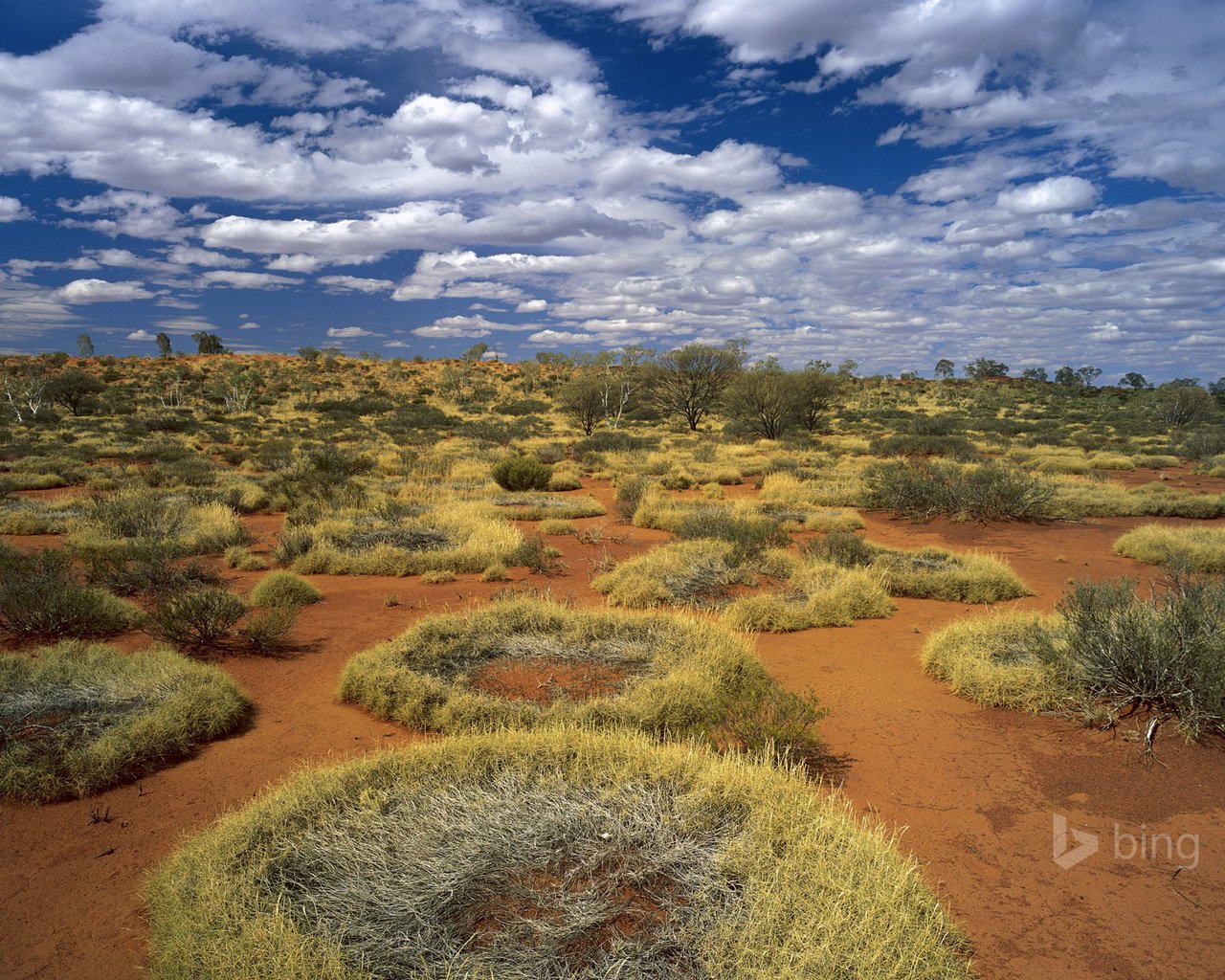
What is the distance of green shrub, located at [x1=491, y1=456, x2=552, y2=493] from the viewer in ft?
65.6

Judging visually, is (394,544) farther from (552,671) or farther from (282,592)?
(552,671)

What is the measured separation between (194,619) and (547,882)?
6256 mm

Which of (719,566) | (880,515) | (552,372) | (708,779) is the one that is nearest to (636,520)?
(719,566)

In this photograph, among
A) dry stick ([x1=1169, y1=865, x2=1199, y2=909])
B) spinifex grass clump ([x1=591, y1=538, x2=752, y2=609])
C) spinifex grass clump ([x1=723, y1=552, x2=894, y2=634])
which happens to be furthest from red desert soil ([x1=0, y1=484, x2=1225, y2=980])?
spinifex grass clump ([x1=591, y1=538, x2=752, y2=609])

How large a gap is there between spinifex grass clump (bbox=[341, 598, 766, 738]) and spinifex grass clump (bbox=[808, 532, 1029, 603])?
4.48 metres

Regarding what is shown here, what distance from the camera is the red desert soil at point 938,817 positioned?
3.67 meters

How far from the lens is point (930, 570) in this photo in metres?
11.2

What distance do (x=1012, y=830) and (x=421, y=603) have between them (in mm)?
7962

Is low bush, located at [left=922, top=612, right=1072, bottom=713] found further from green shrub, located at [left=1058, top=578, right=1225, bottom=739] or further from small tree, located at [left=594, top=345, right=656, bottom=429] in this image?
small tree, located at [left=594, top=345, right=656, bottom=429]

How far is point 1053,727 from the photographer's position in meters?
6.23

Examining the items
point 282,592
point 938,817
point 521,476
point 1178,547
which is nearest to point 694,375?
point 521,476

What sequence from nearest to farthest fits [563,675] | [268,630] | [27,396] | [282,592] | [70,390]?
[563,675] → [268,630] → [282,592] → [27,396] → [70,390]

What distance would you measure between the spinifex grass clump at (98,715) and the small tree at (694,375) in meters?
35.5

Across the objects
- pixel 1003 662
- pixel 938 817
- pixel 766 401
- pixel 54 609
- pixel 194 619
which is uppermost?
pixel 766 401
